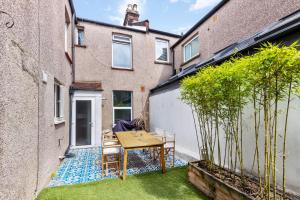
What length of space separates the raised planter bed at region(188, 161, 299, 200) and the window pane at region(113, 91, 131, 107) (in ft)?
18.5

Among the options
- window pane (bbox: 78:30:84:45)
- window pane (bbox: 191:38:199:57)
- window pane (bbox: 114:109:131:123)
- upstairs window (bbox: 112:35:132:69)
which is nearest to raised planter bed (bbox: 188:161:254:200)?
window pane (bbox: 114:109:131:123)

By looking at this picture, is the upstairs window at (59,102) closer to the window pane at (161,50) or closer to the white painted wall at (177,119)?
the white painted wall at (177,119)

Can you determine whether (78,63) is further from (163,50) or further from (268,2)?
(268,2)

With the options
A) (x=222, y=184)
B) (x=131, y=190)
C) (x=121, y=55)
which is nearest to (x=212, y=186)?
(x=222, y=184)

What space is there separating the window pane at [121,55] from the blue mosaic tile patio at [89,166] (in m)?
4.78

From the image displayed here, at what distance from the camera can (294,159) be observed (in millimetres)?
2623

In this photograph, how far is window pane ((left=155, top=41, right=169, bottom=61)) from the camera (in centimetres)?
970

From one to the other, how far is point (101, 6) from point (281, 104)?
8557mm

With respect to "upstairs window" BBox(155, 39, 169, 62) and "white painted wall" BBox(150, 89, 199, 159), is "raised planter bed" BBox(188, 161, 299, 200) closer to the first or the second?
"white painted wall" BBox(150, 89, 199, 159)

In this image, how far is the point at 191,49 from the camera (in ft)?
28.5

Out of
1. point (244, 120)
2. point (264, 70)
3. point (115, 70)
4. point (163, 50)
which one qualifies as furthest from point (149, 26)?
point (264, 70)

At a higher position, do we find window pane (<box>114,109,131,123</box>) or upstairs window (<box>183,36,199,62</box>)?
upstairs window (<box>183,36,199,62</box>)

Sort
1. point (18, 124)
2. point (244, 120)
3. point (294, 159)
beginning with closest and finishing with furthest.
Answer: point (18, 124) < point (294, 159) < point (244, 120)

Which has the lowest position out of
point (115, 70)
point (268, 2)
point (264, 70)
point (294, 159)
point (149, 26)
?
point (294, 159)
